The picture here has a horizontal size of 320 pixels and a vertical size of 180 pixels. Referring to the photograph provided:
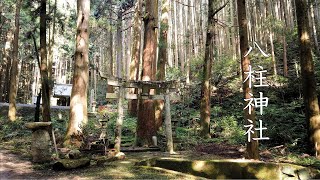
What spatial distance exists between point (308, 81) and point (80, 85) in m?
6.23

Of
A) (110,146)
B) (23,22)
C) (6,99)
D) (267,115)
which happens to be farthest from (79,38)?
(6,99)

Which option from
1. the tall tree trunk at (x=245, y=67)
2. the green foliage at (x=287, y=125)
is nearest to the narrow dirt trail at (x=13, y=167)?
the tall tree trunk at (x=245, y=67)

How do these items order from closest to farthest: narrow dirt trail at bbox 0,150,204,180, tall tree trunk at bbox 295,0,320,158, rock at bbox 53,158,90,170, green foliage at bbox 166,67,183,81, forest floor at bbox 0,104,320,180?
narrow dirt trail at bbox 0,150,204,180, forest floor at bbox 0,104,320,180, rock at bbox 53,158,90,170, tall tree trunk at bbox 295,0,320,158, green foliage at bbox 166,67,183,81

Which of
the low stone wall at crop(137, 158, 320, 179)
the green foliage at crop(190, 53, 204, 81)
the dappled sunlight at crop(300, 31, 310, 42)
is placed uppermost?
the green foliage at crop(190, 53, 204, 81)

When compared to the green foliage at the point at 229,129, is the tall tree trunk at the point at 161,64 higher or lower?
higher

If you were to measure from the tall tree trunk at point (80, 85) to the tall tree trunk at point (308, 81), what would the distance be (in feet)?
19.7

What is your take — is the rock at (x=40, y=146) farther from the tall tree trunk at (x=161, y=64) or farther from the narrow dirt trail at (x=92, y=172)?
the tall tree trunk at (x=161, y=64)

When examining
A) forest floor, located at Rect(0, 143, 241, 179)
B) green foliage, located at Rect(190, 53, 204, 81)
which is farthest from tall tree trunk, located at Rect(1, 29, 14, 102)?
forest floor, located at Rect(0, 143, 241, 179)

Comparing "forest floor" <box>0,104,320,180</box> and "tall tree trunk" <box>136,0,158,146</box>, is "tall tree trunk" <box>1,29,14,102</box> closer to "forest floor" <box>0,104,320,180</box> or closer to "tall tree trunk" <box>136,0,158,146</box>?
"forest floor" <box>0,104,320,180</box>

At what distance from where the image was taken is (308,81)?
7.83m

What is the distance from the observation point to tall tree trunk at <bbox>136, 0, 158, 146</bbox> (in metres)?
Result: 9.15

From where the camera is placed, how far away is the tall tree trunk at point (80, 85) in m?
8.55

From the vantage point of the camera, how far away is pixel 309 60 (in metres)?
7.86

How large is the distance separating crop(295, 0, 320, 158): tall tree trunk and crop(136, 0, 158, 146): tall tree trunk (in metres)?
4.22
